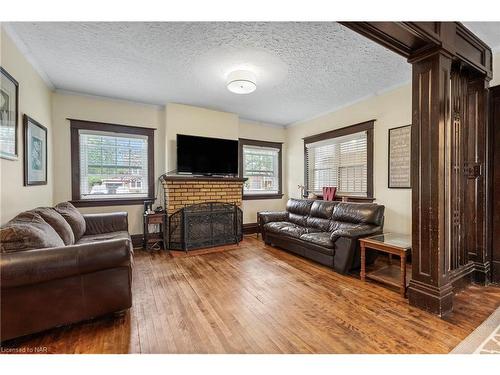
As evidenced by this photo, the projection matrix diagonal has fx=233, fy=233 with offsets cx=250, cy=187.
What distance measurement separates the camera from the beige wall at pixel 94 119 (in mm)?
3707

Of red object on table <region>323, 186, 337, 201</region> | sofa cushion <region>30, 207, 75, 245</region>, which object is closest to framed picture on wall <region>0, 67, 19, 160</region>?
sofa cushion <region>30, 207, 75, 245</region>

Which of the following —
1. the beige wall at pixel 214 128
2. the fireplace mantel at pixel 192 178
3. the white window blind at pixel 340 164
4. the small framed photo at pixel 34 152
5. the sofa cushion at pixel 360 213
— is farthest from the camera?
the beige wall at pixel 214 128

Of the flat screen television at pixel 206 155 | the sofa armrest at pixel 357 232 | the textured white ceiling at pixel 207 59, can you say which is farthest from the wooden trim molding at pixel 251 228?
the textured white ceiling at pixel 207 59

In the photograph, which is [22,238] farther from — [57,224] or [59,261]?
[57,224]

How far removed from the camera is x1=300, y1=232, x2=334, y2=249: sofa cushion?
10.2ft

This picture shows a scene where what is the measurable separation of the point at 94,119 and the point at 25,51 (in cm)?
139

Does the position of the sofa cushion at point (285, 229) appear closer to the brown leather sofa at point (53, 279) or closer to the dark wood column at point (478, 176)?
the dark wood column at point (478, 176)

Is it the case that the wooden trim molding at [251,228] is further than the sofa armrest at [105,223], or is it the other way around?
the wooden trim molding at [251,228]

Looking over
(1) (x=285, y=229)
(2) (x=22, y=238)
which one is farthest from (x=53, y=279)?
(1) (x=285, y=229)

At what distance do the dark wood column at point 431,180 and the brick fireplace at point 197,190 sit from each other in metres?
3.15

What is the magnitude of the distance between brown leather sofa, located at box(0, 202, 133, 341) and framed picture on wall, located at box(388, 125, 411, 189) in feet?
12.2

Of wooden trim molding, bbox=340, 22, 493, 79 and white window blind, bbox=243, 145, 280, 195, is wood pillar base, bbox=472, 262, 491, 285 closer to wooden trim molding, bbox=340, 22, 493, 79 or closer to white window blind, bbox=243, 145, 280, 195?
wooden trim molding, bbox=340, 22, 493, 79

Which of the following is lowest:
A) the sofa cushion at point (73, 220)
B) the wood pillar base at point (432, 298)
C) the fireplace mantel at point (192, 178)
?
the wood pillar base at point (432, 298)

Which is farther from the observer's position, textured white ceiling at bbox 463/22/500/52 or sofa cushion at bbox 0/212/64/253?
textured white ceiling at bbox 463/22/500/52
